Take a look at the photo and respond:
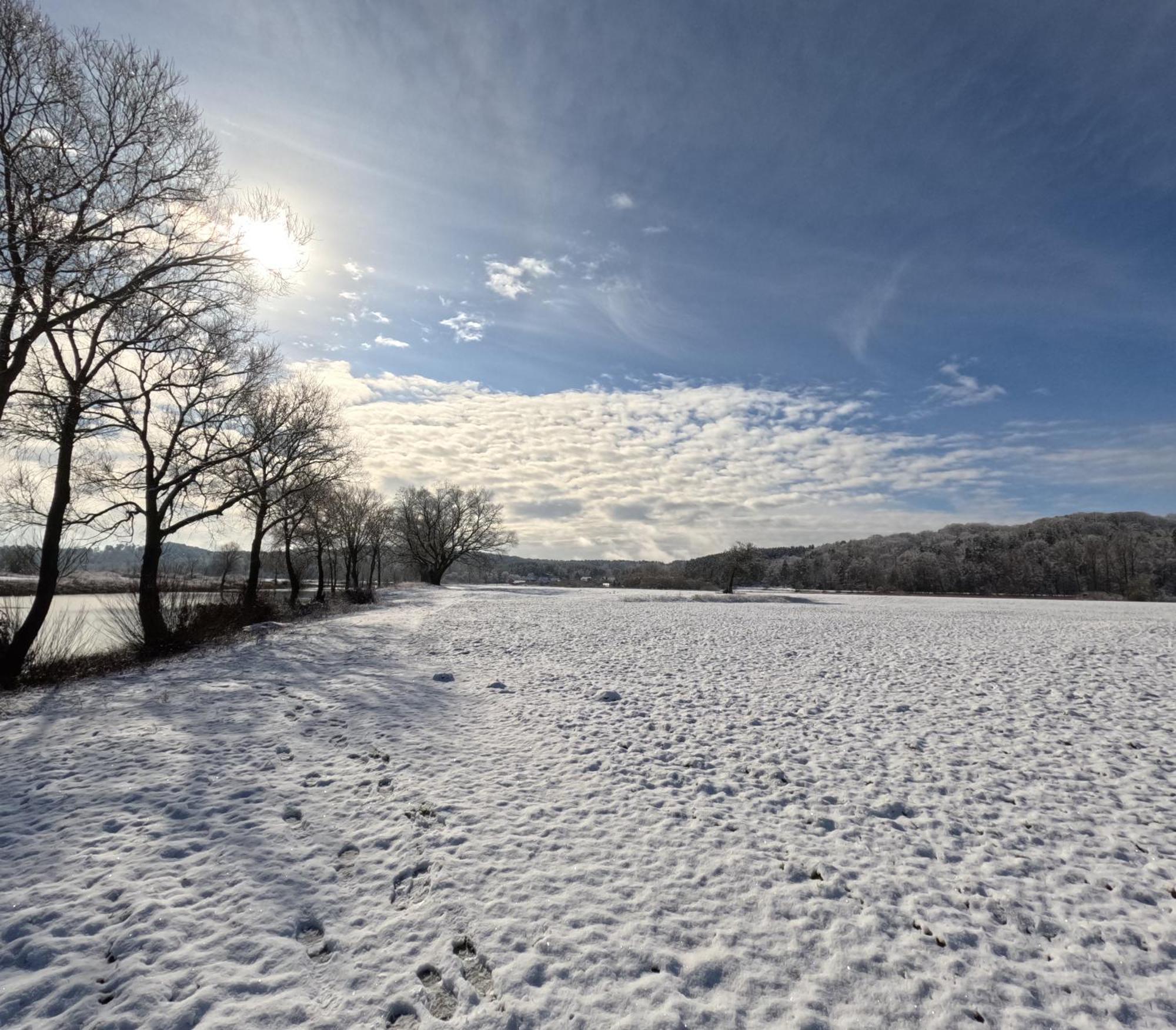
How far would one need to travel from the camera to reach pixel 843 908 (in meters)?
4.71

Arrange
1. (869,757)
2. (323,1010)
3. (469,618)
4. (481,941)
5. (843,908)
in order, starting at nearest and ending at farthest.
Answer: (323,1010) < (481,941) < (843,908) < (869,757) < (469,618)

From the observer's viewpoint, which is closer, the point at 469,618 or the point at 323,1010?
the point at 323,1010

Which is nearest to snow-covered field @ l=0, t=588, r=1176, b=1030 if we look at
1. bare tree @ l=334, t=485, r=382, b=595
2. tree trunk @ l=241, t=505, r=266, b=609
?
tree trunk @ l=241, t=505, r=266, b=609

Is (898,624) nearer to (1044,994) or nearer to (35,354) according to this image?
(1044,994)

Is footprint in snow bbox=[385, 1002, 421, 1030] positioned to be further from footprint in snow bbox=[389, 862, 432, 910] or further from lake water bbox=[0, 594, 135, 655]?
lake water bbox=[0, 594, 135, 655]

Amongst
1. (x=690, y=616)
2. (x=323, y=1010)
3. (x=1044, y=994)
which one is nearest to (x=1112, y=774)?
(x=1044, y=994)

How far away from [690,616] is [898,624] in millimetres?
9386

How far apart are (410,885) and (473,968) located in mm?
1118

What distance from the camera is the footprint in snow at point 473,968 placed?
383 cm

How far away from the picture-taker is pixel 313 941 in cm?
420

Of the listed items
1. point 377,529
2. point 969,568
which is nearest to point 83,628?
point 377,529

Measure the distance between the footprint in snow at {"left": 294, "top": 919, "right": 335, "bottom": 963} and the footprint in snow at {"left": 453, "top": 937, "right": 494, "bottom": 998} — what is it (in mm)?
950

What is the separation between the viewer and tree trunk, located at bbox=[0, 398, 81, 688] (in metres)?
11.6

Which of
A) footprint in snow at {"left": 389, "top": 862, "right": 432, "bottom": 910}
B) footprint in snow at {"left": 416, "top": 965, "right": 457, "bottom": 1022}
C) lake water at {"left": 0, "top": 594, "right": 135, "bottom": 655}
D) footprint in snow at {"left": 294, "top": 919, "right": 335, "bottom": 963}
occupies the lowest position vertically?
footprint in snow at {"left": 416, "top": 965, "right": 457, "bottom": 1022}
